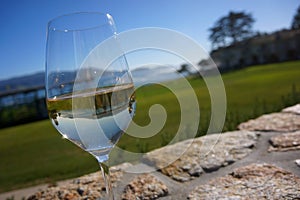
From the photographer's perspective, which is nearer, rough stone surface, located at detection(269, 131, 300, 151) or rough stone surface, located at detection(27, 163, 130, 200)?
rough stone surface, located at detection(27, 163, 130, 200)

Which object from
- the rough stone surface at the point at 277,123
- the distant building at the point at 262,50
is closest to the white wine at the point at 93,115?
the rough stone surface at the point at 277,123

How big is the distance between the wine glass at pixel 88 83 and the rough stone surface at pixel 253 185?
0.48 metres

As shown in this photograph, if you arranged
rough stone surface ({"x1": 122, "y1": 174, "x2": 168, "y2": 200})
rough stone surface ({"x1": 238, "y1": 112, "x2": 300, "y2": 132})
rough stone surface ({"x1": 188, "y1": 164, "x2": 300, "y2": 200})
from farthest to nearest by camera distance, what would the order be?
1. rough stone surface ({"x1": 238, "y1": 112, "x2": 300, "y2": 132})
2. rough stone surface ({"x1": 122, "y1": 174, "x2": 168, "y2": 200})
3. rough stone surface ({"x1": 188, "y1": 164, "x2": 300, "y2": 200})

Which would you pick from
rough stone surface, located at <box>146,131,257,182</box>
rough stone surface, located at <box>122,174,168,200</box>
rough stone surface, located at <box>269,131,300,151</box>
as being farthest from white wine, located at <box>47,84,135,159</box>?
rough stone surface, located at <box>269,131,300,151</box>

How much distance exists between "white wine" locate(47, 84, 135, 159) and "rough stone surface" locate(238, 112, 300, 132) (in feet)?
4.23

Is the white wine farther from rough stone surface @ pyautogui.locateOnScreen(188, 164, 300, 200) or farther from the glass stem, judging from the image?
rough stone surface @ pyautogui.locateOnScreen(188, 164, 300, 200)

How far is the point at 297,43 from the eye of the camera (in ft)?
123

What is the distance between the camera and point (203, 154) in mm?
1411

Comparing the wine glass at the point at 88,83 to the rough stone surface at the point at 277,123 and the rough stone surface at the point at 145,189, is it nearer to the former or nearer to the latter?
the rough stone surface at the point at 145,189

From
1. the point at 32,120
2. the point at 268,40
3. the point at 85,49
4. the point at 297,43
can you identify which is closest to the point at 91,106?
the point at 85,49

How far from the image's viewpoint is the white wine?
0.69 metres

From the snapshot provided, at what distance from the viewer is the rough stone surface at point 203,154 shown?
131 cm

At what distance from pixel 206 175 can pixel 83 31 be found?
849 mm

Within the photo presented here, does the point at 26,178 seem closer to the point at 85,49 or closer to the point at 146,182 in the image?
the point at 146,182
